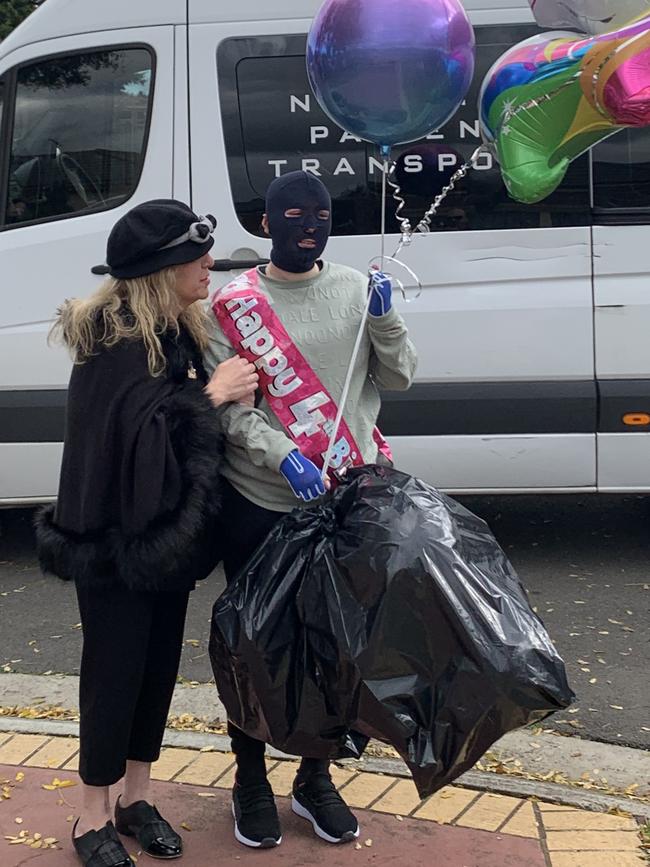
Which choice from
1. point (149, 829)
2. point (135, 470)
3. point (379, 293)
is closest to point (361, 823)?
point (149, 829)

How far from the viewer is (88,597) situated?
2994 millimetres

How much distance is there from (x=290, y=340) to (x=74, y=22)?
305cm

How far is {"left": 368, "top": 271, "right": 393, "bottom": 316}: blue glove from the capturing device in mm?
2977

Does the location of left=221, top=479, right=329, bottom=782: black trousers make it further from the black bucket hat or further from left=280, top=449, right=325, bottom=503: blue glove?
the black bucket hat

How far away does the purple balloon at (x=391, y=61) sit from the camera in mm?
2854

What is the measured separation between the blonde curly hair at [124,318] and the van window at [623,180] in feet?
9.41

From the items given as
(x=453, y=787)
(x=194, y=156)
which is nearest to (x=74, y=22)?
(x=194, y=156)

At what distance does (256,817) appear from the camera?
10.6 feet

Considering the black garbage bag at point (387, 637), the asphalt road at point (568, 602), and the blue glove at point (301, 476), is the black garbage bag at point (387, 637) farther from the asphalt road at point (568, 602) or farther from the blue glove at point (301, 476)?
the asphalt road at point (568, 602)

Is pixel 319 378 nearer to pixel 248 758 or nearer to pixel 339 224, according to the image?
pixel 248 758

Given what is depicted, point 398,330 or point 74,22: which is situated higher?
point 74,22

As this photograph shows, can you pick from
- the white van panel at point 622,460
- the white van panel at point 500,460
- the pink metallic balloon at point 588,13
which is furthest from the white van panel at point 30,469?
the pink metallic balloon at point 588,13

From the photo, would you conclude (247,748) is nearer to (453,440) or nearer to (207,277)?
(207,277)

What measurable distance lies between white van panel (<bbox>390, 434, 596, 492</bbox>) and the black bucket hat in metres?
2.68
